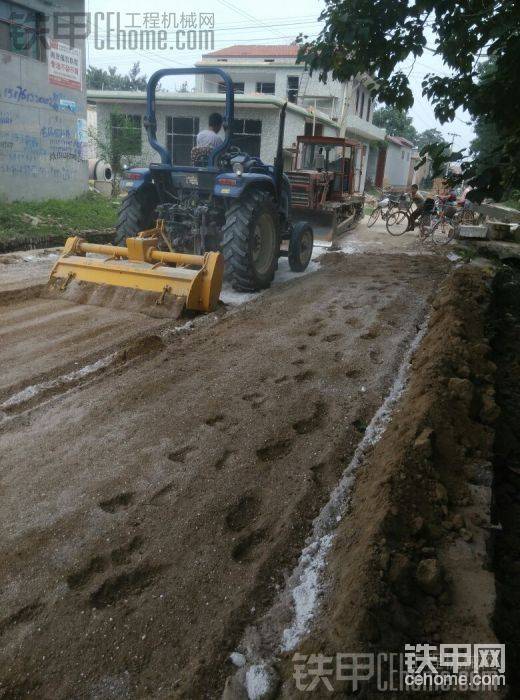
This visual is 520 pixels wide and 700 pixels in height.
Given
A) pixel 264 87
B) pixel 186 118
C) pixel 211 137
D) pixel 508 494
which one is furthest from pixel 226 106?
pixel 264 87

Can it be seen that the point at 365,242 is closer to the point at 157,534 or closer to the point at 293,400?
the point at 293,400

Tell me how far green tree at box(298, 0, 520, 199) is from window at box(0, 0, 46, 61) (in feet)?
26.1

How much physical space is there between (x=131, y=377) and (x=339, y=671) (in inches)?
115

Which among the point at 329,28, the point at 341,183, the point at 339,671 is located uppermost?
the point at 329,28

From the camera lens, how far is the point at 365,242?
44.2 ft

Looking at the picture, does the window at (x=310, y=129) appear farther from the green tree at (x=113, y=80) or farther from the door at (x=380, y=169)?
the green tree at (x=113, y=80)

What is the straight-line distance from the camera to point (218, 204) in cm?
715

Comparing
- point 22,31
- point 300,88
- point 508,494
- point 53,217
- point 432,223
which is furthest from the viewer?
point 300,88

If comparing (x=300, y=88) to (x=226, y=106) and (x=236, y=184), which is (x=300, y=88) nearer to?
(x=226, y=106)

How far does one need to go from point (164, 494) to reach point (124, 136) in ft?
56.6

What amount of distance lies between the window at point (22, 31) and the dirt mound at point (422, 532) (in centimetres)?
1217

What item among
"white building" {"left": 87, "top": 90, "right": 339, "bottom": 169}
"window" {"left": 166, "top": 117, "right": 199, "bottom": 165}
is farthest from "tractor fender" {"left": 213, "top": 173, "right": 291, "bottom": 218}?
"window" {"left": 166, "top": 117, "right": 199, "bottom": 165}

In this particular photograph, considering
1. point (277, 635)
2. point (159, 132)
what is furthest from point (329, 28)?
point (159, 132)

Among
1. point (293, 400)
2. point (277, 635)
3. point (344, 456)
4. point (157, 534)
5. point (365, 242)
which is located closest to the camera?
point (277, 635)
